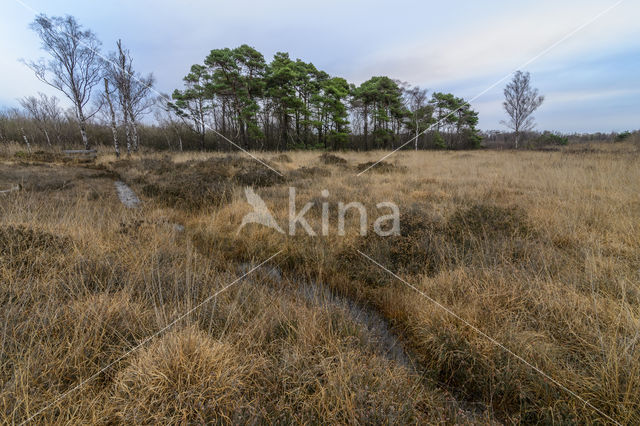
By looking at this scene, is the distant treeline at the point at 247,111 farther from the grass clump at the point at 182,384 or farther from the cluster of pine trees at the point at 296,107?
the grass clump at the point at 182,384

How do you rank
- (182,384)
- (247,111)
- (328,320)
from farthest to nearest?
(247,111) < (328,320) < (182,384)

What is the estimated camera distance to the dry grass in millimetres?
1570

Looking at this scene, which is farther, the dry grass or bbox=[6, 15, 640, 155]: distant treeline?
bbox=[6, 15, 640, 155]: distant treeline

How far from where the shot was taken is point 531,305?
8.07 feet

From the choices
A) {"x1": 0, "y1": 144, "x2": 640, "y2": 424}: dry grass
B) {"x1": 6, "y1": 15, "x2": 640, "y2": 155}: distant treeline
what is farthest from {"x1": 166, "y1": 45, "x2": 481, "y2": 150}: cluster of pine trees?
{"x1": 0, "y1": 144, "x2": 640, "y2": 424}: dry grass

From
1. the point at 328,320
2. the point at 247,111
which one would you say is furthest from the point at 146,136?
the point at 328,320

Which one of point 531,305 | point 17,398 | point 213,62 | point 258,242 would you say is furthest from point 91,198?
point 213,62

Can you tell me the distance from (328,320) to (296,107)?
26.1m

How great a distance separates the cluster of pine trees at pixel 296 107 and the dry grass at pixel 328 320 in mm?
19470

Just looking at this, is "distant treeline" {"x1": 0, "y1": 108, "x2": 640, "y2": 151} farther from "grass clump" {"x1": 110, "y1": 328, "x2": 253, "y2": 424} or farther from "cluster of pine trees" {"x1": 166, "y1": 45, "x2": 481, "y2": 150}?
"grass clump" {"x1": 110, "y1": 328, "x2": 253, "y2": 424}

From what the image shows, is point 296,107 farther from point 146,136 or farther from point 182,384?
point 182,384

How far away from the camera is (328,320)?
7.81 feet

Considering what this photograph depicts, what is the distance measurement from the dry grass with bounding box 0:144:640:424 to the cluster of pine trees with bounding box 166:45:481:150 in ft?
63.9

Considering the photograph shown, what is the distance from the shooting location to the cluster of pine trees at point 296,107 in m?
22.7
